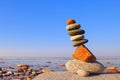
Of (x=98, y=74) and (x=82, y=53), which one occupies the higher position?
(x=82, y=53)

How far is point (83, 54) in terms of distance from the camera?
46.1 ft

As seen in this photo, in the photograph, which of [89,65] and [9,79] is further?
[9,79]

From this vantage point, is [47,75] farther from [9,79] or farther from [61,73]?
[9,79]

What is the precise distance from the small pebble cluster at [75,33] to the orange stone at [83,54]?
266 millimetres

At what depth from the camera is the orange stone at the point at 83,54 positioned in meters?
13.9

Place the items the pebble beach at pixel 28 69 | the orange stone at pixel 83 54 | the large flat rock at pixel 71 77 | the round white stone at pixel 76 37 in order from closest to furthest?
the large flat rock at pixel 71 77, the orange stone at pixel 83 54, the round white stone at pixel 76 37, the pebble beach at pixel 28 69

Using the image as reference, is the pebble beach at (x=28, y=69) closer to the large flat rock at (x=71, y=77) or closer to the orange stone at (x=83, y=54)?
the large flat rock at (x=71, y=77)

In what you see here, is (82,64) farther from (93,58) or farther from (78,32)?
(78,32)

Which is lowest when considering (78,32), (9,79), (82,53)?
(9,79)

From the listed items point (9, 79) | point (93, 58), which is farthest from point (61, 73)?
point (9, 79)

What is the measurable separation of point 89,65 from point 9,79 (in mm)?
6399

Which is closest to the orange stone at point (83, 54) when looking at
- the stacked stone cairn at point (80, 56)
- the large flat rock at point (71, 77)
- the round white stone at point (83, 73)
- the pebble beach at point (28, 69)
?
the stacked stone cairn at point (80, 56)

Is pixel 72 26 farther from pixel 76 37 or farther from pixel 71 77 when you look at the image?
pixel 71 77

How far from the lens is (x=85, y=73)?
44.8ft
